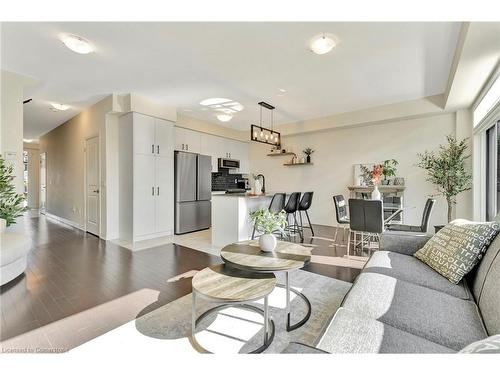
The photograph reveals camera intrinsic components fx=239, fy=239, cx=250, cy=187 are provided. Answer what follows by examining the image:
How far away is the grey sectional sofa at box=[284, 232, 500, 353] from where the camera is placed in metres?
1.00

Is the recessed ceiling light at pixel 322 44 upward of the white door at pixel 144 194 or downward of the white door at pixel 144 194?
upward

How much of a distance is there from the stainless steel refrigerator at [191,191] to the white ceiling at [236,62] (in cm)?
133

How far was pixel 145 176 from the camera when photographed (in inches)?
186

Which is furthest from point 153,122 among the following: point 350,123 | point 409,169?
point 409,169

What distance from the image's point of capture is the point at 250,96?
4.42 m

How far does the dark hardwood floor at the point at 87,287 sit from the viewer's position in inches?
69.7

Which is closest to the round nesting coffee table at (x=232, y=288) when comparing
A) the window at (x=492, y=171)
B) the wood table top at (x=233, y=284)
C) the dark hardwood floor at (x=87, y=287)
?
the wood table top at (x=233, y=284)

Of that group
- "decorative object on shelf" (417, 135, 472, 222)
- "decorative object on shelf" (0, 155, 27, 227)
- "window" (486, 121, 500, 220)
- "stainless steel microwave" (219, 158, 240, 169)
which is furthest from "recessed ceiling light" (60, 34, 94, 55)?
"decorative object on shelf" (417, 135, 472, 222)

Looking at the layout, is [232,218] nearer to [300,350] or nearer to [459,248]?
[459,248]

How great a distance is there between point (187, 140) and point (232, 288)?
194 inches

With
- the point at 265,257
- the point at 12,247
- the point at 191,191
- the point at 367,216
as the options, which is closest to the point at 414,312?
the point at 265,257

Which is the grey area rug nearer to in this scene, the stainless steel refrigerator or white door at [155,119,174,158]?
the stainless steel refrigerator

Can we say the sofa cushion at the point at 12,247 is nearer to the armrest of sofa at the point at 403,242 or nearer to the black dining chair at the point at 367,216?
the armrest of sofa at the point at 403,242
